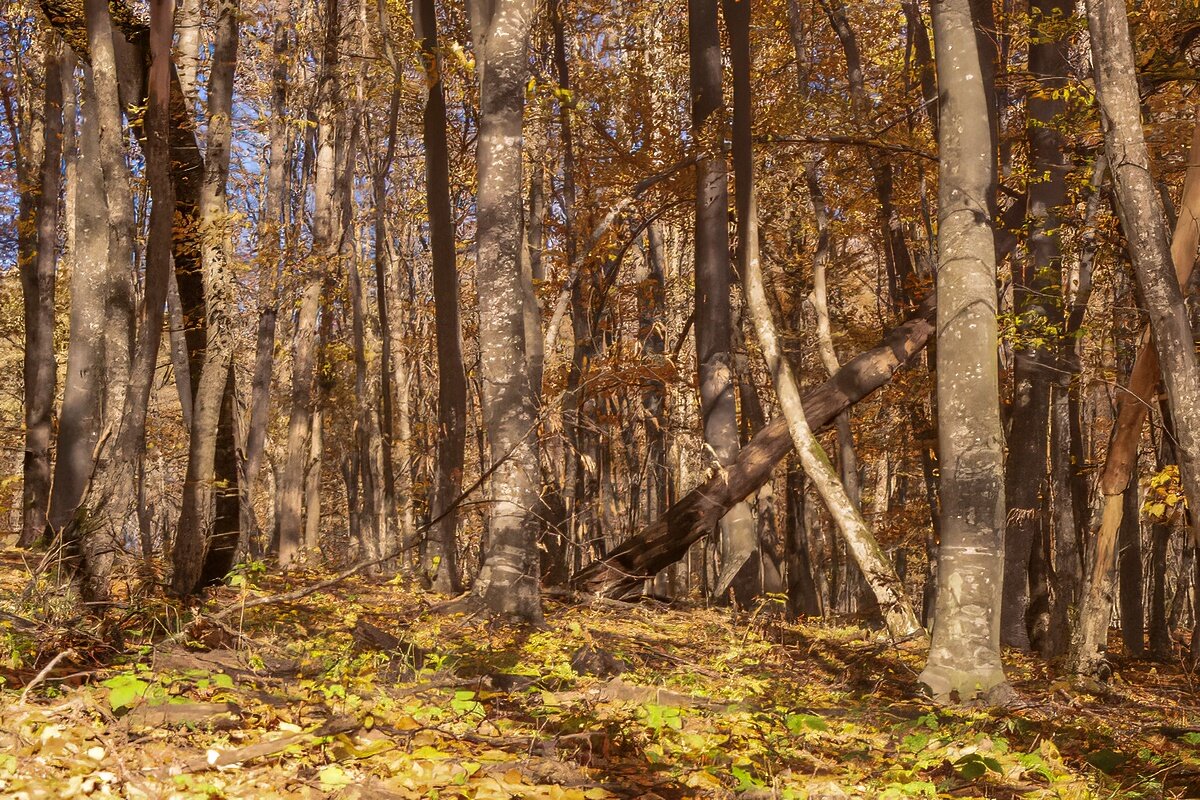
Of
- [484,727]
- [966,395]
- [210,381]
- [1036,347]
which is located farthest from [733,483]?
[484,727]

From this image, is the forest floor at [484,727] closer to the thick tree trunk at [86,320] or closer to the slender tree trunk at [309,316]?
the thick tree trunk at [86,320]

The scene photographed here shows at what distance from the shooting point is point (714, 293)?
14.3 metres

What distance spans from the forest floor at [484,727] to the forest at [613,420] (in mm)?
33

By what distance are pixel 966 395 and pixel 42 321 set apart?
16162 mm

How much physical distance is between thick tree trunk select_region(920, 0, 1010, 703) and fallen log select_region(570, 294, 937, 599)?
487 cm

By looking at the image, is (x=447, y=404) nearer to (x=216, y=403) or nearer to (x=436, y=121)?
(x=436, y=121)

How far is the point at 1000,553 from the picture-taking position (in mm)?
7566

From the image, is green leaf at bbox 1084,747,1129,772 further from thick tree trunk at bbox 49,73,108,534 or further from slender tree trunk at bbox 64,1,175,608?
thick tree trunk at bbox 49,73,108,534

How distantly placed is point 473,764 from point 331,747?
68 cm

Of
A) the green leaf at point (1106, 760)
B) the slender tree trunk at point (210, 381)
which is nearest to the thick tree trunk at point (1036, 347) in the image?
the green leaf at point (1106, 760)

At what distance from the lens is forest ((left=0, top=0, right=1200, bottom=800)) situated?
504 cm

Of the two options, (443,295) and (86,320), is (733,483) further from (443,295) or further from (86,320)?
(86,320)

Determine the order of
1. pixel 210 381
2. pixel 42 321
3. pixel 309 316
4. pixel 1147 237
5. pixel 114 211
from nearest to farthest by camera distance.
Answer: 1. pixel 1147 237
2. pixel 114 211
3. pixel 210 381
4. pixel 42 321
5. pixel 309 316

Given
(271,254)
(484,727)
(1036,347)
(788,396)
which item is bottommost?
(484,727)
